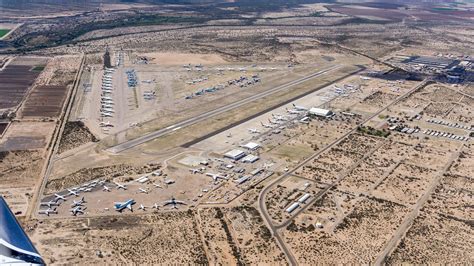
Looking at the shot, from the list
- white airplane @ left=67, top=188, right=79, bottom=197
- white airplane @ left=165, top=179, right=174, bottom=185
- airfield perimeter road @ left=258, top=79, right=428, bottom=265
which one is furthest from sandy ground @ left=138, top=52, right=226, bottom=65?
white airplane @ left=67, top=188, right=79, bottom=197

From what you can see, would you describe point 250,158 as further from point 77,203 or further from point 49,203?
point 49,203

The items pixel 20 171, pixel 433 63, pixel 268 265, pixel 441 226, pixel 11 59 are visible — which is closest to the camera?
pixel 268 265

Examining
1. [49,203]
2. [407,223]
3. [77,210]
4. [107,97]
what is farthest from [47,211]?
[107,97]

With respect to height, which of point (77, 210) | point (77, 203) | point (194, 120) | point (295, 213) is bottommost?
point (295, 213)

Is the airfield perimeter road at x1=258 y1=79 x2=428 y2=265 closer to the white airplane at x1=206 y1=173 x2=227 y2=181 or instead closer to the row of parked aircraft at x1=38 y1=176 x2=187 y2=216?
the white airplane at x1=206 y1=173 x2=227 y2=181

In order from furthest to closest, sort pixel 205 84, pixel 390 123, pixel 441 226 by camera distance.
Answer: pixel 205 84, pixel 390 123, pixel 441 226

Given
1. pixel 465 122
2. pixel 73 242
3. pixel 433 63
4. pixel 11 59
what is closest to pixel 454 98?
pixel 465 122

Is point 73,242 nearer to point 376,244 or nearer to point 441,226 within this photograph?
point 376,244
